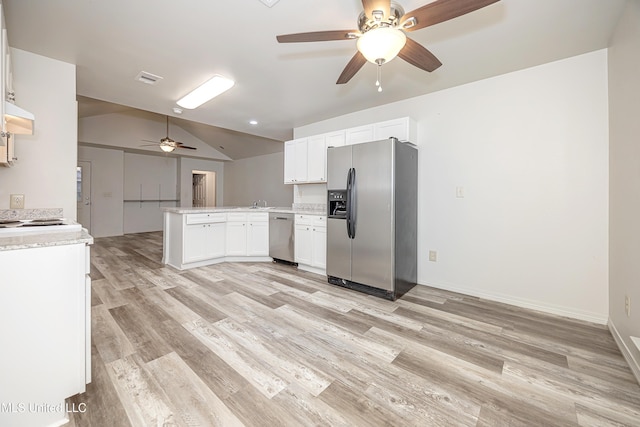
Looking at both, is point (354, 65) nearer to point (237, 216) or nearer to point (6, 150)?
point (6, 150)

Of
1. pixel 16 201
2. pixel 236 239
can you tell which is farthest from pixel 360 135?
pixel 16 201

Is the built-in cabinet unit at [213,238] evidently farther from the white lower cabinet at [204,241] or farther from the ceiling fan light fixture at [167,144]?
the ceiling fan light fixture at [167,144]

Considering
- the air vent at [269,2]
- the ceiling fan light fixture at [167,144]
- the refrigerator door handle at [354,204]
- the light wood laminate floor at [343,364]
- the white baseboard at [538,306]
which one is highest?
the ceiling fan light fixture at [167,144]

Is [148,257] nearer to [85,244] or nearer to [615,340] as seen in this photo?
[85,244]

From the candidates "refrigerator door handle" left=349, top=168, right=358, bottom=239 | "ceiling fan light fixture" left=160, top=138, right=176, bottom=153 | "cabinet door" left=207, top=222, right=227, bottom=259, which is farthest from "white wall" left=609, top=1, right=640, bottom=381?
"ceiling fan light fixture" left=160, top=138, right=176, bottom=153

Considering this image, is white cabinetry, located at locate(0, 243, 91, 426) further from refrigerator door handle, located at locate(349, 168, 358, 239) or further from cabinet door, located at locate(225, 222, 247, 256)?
cabinet door, located at locate(225, 222, 247, 256)

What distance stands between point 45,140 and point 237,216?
248 cm

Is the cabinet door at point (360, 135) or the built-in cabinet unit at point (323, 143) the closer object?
the built-in cabinet unit at point (323, 143)

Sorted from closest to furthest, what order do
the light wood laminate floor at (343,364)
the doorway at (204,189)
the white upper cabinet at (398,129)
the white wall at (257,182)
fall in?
1. the light wood laminate floor at (343,364)
2. the white upper cabinet at (398,129)
3. the white wall at (257,182)
4. the doorway at (204,189)

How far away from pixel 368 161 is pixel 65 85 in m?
3.34

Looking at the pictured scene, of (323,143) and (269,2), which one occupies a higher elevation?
(269,2)

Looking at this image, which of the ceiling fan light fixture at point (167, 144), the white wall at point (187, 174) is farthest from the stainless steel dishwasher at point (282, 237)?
the white wall at point (187, 174)

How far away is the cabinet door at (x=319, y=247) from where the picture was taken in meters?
3.83

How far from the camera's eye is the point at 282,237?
4.41 metres
